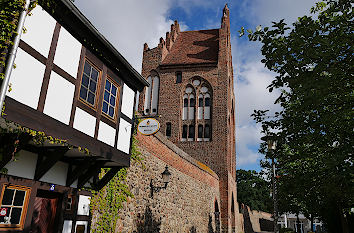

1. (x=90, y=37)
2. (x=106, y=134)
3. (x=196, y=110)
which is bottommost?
(x=106, y=134)

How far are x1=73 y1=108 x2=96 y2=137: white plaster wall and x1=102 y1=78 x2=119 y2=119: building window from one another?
66cm

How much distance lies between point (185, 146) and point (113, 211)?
17.7 meters

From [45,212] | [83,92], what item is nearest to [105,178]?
[45,212]

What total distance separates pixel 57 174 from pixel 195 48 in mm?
25135

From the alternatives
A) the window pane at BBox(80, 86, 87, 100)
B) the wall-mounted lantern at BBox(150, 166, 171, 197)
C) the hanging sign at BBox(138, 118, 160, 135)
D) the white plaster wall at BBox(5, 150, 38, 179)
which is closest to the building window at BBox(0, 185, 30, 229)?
the white plaster wall at BBox(5, 150, 38, 179)

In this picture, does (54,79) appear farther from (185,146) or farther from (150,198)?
(185,146)

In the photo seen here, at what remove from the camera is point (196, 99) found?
2698 cm

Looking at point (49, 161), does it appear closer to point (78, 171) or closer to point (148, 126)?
point (78, 171)

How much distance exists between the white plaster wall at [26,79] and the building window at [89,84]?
1257mm

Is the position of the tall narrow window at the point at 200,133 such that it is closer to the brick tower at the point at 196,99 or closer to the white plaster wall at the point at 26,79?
the brick tower at the point at 196,99

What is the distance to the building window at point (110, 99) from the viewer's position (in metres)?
7.55

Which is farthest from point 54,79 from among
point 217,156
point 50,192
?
point 217,156

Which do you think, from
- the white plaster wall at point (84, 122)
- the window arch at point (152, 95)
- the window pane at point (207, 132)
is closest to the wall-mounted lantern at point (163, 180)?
the white plaster wall at point (84, 122)

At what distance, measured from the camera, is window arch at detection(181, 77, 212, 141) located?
2597 centimetres
